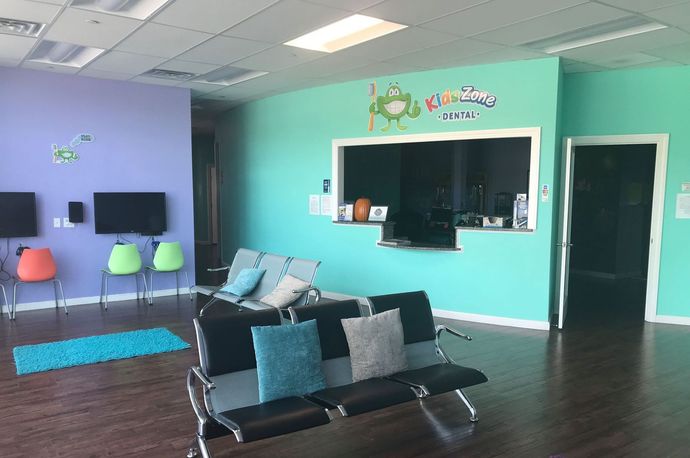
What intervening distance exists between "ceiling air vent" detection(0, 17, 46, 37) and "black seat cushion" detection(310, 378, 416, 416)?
407 centimetres

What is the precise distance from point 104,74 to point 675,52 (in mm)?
6439

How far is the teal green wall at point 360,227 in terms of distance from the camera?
5.82m

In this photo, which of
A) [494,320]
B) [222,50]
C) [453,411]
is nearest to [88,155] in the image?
[222,50]

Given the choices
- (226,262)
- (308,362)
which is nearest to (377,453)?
(308,362)

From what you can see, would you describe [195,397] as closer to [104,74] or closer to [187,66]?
[187,66]

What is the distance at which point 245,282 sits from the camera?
563cm

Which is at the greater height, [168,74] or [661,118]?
[168,74]

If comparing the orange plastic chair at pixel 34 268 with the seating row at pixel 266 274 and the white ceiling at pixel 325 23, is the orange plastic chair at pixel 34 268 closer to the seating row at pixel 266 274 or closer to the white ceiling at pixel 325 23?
the seating row at pixel 266 274

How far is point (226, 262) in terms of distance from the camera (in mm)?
10141

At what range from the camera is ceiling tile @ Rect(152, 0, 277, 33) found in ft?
13.1

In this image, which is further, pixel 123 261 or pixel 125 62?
pixel 123 261

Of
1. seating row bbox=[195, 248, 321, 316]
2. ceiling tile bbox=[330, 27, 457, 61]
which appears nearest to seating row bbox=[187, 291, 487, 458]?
seating row bbox=[195, 248, 321, 316]

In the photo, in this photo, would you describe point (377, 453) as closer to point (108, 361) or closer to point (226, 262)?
point (108, 361)

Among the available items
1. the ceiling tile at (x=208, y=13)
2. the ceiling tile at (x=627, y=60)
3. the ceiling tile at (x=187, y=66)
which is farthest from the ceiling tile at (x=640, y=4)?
the ceiling tile at (x=187, y=66)
